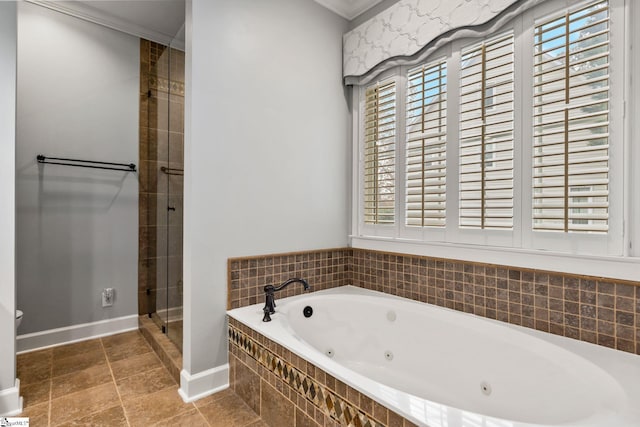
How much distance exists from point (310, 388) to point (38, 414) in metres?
1.50

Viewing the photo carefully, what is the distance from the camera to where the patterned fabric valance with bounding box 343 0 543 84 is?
5.78 feet

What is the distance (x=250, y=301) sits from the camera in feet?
6.86

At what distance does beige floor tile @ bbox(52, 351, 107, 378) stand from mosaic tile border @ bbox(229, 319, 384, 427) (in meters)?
1.22

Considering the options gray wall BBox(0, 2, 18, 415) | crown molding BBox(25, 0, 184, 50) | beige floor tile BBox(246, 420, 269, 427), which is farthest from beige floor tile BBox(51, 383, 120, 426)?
crown molding BBox(25, 0, 184, 50)

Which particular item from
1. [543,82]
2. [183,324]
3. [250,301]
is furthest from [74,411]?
[543,82]

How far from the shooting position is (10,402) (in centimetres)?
170

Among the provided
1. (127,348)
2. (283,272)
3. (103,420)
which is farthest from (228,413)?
(127,348)

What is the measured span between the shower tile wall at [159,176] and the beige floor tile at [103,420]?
0.65m

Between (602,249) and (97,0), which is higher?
(97,0)

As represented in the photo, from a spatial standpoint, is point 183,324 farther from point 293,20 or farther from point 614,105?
point 614,105

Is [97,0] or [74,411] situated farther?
[97,0]

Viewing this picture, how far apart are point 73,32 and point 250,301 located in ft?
8.52

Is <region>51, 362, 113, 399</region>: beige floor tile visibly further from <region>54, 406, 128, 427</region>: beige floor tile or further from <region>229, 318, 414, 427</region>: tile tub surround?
<region>229, 318, 414, 427</region>: tile tub surround

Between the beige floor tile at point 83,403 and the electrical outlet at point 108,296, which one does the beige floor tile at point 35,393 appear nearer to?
the beige floor tile at point 83,403
